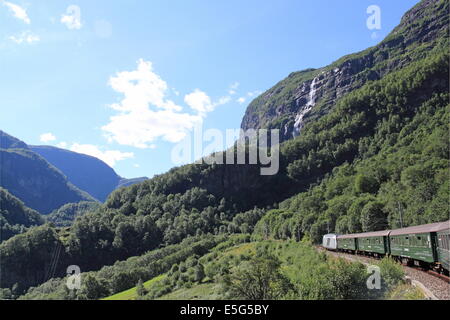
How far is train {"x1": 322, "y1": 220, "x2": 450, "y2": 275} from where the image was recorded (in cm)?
2220

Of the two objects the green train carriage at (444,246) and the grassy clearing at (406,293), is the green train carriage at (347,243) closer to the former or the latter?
the green train carriage at (444,246)

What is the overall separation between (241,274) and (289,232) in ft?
285

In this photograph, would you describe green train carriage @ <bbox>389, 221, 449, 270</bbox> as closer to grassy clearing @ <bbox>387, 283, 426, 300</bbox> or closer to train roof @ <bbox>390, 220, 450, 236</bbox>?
train roof @ <bbox>390, 220, 450, 236</bbox>

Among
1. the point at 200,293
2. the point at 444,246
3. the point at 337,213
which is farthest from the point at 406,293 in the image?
the point at 337,213

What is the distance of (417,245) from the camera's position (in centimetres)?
2695

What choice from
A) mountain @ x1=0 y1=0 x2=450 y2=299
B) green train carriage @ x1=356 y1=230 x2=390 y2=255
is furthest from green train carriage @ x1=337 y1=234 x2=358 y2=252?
mountain @ x1=0 y1=0 x2=450 y2=299

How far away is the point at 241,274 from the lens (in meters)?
27.8

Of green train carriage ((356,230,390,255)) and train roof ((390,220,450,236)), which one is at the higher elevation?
train roof ((390,220,450,236))

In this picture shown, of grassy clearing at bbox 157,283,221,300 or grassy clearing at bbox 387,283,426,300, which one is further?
grassy clearing at bbox 157,283,221,300

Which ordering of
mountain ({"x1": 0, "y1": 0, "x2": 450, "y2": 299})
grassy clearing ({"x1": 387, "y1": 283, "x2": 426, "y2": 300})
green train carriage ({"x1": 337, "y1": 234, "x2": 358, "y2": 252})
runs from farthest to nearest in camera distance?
mountain ({"x1": 0, "y1": 0, "x2": 450, "y2": 299}), green train carriage ({"x1": 337, "y1": 234, "x2": 358, "y2": 252}), grassy clearing ({"x1": 387, "y1": 283, "x2": 426, "y2": 300})

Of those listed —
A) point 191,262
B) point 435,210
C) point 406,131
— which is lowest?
point 191,262

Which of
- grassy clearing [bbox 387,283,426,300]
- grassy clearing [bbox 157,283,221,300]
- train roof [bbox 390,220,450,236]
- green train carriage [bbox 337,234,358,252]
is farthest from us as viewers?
green train carriage [bbox 337,234,358,252]
